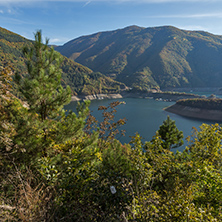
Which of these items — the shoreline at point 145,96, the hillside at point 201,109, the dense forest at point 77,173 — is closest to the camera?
the dense forest at point 77,173

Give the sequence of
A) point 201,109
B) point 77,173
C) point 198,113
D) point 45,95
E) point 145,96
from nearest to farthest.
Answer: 1. point 77,173
2. point 45,95
3. point 198,113
4. point 201,109
5. point 145,96

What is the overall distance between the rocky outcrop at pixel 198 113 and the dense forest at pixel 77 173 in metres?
85.7

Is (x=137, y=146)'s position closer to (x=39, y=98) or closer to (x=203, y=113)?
(x=39, y=98)

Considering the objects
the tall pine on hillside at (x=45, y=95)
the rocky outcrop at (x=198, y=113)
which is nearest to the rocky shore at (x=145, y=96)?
the rocky outcrop at (x=198, y=113)

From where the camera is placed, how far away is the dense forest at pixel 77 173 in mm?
4035

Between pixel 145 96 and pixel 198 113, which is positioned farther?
pixel 145 96

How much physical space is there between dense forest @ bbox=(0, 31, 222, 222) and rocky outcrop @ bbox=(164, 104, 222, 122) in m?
85.7

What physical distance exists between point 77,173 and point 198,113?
9465 centimetres

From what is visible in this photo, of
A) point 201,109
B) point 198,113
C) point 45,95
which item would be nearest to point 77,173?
point 45,95

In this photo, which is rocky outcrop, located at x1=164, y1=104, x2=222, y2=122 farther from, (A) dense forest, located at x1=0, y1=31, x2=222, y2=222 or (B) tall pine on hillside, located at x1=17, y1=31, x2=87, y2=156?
(B) tall pine on hillside, located at x1=17, y1=31, x2=87, y2=156

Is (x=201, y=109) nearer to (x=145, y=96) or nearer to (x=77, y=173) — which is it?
(x=145, y=96)

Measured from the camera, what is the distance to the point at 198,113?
8675 cm

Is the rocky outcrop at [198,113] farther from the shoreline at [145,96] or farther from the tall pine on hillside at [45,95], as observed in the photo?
the tall pine on hillside at [45,95]

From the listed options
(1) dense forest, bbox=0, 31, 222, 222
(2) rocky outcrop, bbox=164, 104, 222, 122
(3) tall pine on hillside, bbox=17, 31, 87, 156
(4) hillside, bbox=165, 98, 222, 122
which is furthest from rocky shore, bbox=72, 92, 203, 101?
(1) dense forest, bbox=0, 31, 222, 222
